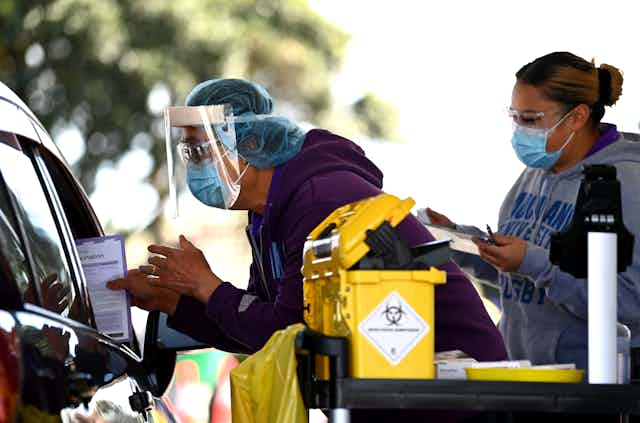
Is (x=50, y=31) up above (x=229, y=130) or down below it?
above

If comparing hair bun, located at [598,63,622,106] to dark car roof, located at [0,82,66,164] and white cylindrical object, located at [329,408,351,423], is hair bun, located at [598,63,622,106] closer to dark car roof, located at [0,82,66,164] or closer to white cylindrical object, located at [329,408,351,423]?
dark car roof, located at [0,82,66,164]

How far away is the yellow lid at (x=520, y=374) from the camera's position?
126 inches

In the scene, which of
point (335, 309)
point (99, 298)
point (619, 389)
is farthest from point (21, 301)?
point (99, 298)

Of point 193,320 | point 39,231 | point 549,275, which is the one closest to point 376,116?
point 193,320

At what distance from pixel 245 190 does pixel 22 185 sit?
102cm

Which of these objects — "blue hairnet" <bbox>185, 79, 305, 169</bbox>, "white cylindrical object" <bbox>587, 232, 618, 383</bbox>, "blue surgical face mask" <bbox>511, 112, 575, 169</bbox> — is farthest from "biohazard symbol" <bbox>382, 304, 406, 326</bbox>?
"blue surgical face mask" <bbox>511, 112, 575, 169</bbox>

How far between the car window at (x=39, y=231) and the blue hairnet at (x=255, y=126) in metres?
0.79

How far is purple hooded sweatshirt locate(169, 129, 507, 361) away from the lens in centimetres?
396

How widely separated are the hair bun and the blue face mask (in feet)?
4.32

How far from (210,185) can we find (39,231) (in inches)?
37.7

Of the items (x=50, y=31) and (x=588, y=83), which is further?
(x=50, y=31)

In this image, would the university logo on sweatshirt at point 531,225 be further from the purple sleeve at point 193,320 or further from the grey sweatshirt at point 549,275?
the purple sleeve at point 193,320

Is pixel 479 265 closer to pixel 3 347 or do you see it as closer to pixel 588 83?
pixel 588 83

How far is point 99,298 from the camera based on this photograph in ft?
14.4
